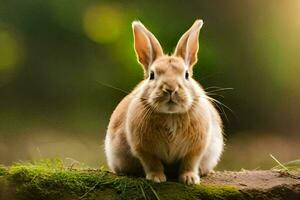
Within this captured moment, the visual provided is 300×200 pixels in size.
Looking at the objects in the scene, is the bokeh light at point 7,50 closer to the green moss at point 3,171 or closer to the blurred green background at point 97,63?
the blurred green background at point 97,63

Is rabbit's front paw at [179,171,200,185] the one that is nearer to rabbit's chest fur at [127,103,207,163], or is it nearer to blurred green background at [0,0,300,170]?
rabbit's chest fur at [127,103,207,163]

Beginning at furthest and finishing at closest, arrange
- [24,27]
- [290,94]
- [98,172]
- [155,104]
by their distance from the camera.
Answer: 1. [290,94]
2. [24,27]
3. [98,172]
4. [155,104]

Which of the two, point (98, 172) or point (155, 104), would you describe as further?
point (98, 172)

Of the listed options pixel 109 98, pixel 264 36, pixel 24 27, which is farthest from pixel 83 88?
pixel 264 36

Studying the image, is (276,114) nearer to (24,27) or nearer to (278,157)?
(278,157)

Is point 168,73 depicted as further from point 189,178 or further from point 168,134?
point 189,178

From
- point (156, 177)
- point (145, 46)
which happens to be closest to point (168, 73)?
point (145, 46)

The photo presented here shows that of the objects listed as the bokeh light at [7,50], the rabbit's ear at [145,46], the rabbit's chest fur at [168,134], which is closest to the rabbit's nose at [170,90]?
the rabbit's chest fur at [168,134]
